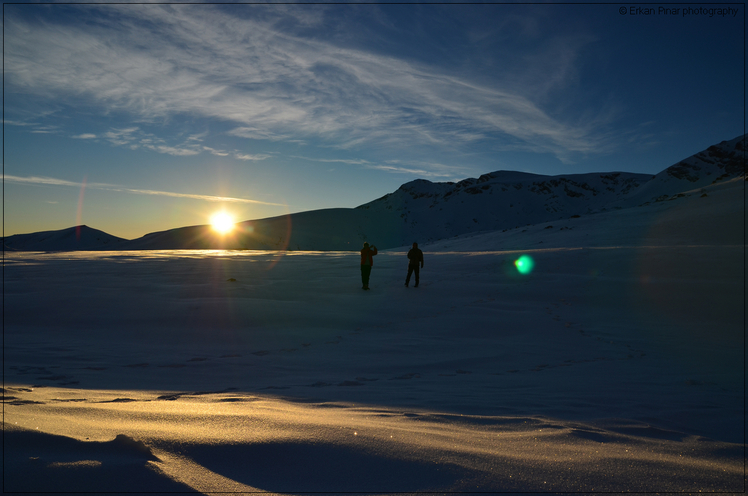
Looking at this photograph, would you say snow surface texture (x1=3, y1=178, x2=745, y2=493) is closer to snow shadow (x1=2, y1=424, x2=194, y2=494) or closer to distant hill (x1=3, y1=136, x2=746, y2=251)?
snow shadow (x1=2, y1=424, x2=194, y2=494)

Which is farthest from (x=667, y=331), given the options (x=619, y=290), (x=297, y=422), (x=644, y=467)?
(x=297, y=422)

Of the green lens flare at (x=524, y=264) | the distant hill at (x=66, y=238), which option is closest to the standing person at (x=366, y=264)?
the green lens flare at (x=524, y=264)

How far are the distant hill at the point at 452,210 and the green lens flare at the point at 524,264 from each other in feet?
173

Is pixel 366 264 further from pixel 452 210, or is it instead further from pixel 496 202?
pixel 496 202

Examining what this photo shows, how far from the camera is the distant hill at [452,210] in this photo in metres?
71.7

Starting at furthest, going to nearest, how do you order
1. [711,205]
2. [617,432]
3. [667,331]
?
[711,205]
[667,331]
[617,432]

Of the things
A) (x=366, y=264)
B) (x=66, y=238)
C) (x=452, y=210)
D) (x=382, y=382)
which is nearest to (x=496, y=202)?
(x=452, y=210)

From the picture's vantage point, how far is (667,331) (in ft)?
25.1

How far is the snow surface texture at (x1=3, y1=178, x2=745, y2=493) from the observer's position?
6.17 feet

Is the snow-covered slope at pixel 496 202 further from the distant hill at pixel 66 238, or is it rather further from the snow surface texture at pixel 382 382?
the distant hill at pixel 66 238

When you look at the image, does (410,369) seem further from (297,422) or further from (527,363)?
(297,422)

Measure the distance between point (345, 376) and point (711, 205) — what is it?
1245 inches

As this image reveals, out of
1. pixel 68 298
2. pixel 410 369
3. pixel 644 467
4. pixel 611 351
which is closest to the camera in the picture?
pixel 644 467

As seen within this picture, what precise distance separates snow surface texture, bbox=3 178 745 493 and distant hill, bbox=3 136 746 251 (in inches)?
2269
